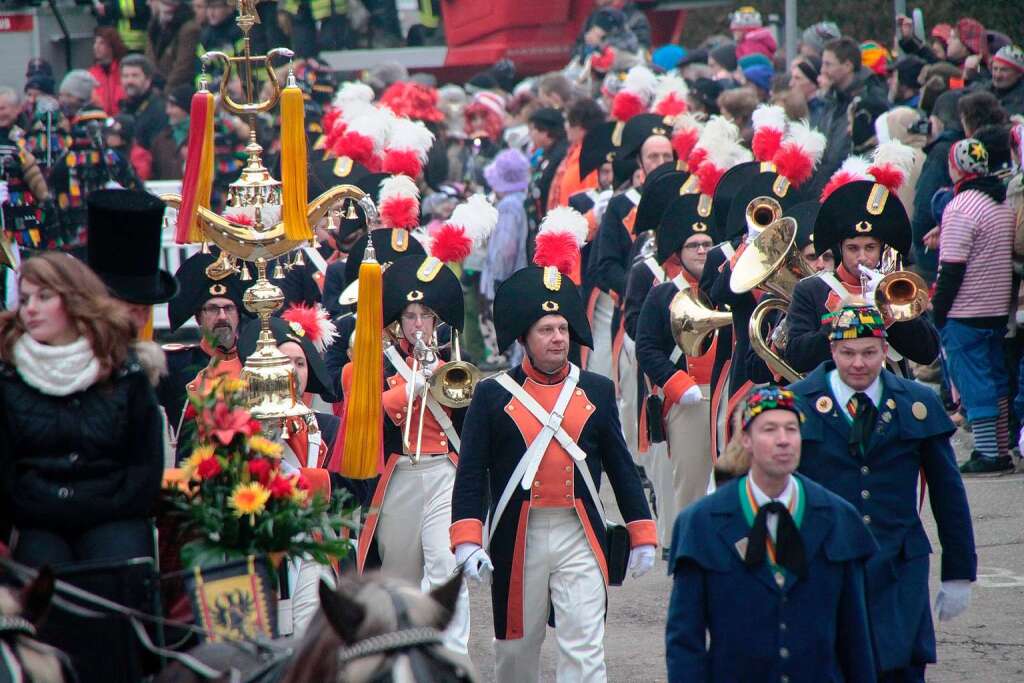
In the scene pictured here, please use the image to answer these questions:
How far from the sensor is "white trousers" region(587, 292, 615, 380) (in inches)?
530

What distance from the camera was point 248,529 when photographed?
5.64 meters

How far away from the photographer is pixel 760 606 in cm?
577

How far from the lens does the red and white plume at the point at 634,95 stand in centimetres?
1570

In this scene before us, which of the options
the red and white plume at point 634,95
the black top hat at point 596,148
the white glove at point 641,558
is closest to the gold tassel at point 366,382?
the white glove at point 641,558

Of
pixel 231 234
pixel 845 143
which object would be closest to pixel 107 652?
pixel 231 234

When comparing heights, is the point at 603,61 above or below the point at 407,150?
below

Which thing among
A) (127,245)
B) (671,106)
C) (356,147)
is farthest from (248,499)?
(671,106)

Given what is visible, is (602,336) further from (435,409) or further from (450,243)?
(435,409)

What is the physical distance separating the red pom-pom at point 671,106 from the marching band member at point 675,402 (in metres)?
5.02

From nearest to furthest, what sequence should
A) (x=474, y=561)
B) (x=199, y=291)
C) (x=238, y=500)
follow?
(x=238, y=500) → (x=474, y=561) → (x=199, y=291)

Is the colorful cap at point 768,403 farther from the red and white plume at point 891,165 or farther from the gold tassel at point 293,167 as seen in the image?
the red and white plume at point 891,165

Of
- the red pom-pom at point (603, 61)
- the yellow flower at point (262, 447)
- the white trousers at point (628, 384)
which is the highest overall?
the yellow flower at point (262, 447)

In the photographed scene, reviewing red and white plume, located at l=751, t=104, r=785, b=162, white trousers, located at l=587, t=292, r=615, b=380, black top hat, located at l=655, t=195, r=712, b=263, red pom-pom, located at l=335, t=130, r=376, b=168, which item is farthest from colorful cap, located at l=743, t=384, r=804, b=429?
red pom-pom, located at l=335, t=130, r=376, b=168

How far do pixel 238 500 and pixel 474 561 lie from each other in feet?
6.98
